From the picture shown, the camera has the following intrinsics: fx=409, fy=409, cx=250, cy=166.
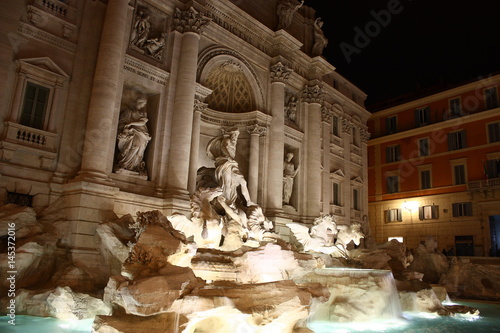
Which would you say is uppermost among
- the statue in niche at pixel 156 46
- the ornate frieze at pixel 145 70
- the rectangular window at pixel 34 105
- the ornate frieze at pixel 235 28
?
the ornate frieze at pixel 235 28

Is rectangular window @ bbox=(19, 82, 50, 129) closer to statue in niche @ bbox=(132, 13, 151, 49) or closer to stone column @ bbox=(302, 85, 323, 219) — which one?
statue in niche @ bbox=(132, 13, 151, 49)

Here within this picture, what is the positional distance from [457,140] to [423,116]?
323cm

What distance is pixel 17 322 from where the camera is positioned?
298 inches

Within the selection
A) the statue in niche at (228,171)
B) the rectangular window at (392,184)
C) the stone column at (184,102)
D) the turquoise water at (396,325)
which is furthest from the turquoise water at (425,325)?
the rectangular window at (392,184)

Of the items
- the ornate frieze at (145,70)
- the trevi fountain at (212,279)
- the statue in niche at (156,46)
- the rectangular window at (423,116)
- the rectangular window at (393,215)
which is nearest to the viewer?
the trevi fountain at (212,279)

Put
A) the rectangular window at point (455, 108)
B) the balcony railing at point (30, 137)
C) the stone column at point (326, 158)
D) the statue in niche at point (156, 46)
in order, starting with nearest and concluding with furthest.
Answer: the balcony railing at point (30, 137) → the statue in niche at point (156, 46) → the stone column at point (326, 158) → the rectangular window at point (455, 108)

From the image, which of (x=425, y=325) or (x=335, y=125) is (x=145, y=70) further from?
(x=335, y=125)

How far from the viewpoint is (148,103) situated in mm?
13867

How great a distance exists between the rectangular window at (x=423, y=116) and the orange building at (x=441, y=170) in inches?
2.6

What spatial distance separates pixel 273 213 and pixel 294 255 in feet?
21.1

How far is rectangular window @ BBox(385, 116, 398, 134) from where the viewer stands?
30.5 m

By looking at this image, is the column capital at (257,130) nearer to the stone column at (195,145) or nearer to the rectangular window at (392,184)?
the stone column at (195,145)

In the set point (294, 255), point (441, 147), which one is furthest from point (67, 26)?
point (441, 147)

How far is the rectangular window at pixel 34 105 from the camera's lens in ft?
35.8
